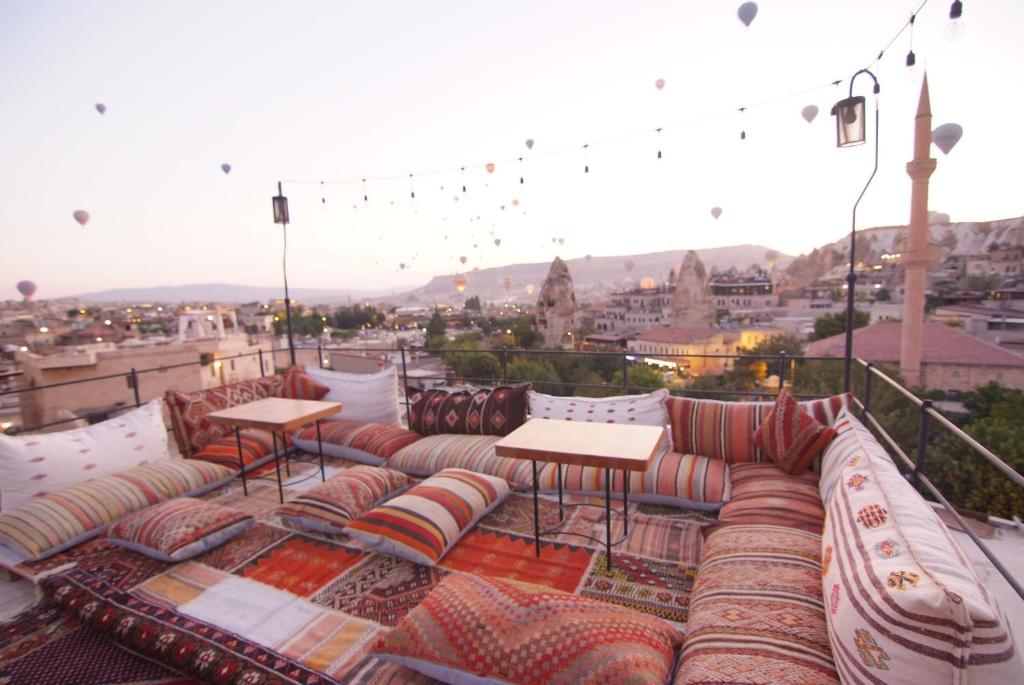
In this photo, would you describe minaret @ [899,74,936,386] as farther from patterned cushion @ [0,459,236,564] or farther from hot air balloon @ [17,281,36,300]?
hot air balloon @ [17,281,36,300]

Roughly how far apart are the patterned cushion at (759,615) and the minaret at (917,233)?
6.67 metres

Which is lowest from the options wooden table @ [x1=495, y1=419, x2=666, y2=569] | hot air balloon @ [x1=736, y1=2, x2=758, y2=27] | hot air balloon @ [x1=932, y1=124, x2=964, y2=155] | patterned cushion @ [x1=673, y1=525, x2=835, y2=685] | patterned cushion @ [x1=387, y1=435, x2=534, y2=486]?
patterned cushion @ [x1=387, y1=435, x2=534, y2=486]

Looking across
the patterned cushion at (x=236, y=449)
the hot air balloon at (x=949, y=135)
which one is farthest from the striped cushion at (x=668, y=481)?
the hot air balloon at (x=949, y=135)

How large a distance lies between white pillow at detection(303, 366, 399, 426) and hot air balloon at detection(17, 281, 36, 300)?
8589mm

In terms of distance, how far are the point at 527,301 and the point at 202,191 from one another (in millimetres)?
10037

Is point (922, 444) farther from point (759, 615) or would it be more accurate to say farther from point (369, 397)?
point (369, 397)

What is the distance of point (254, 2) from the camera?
4473 millimetres

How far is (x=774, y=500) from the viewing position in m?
2.03

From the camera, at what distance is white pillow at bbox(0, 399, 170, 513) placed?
250 centimetres

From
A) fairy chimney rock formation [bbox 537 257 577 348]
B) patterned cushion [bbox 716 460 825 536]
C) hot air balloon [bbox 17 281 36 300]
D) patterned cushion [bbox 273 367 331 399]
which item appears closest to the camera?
patterned cushion [bbox 716 460 825 536]

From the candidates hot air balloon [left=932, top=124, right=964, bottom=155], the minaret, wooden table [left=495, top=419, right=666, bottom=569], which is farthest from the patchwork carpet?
the minaret

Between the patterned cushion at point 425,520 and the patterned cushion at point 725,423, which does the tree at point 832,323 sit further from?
the patterned cushion at point 425,520

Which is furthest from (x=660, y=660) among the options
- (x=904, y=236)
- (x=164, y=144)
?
(x=904, y=236)

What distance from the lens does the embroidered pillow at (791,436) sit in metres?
2.34
